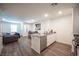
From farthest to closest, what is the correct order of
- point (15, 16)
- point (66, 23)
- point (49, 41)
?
point (49, 41)
point (15, 16)
point (66, 23)

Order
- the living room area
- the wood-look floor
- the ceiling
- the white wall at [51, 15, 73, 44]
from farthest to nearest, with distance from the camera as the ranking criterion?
the wood-look floor
the white wall at [51, 15, 73, 44]
the living room area
the ceiling

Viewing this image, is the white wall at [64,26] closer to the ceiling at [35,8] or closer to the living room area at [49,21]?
the living room area at [49,21]

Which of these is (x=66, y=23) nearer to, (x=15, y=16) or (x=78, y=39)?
(x=78, y=39)

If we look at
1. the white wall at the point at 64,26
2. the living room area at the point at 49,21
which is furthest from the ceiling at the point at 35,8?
the white wall at the point at 64,26

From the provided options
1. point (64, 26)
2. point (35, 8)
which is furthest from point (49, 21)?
point (35, 8)

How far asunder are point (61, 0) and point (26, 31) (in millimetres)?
1692

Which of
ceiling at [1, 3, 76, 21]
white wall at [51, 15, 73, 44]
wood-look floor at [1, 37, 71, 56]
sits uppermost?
ceiling at [1, 3, 76, 21]

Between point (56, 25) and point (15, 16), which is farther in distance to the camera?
point (15, 16)

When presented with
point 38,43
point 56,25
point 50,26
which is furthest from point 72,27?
point 38,43

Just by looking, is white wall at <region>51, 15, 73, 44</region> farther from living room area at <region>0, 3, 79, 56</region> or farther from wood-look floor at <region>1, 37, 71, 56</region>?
wood-look floor at <region>1, 37, 71, 56</region>

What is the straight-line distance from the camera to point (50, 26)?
2.00 meters

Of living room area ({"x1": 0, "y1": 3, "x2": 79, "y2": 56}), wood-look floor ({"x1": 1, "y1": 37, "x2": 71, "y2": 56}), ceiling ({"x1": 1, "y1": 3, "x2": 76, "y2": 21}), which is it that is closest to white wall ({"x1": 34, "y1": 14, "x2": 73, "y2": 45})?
living room area ({"x1": 0, "y1": 3, "x2": 79, "y2": 56})

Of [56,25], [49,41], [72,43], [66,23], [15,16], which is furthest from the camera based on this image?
[49,41]

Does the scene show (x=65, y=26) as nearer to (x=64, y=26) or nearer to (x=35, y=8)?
(x=64, y=26)
